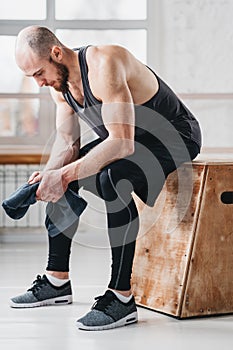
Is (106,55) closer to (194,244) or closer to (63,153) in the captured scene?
(63,153)

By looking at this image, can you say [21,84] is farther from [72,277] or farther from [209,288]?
[209,288]

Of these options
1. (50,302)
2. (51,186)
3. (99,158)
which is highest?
(99,158)

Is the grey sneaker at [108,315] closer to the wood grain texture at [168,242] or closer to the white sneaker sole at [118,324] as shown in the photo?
the white sneaker sole at [118,324]

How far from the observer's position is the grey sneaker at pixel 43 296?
280 cm

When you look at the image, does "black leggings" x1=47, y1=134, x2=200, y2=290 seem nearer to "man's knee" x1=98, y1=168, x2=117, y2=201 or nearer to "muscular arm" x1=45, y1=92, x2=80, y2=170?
"man's knee" x1=98, y1=168, x2=117, y2=201

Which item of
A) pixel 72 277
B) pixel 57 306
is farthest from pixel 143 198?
pixel 72 277

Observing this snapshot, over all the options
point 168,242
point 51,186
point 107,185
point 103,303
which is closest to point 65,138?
point 51,186

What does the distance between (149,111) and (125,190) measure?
0.30m

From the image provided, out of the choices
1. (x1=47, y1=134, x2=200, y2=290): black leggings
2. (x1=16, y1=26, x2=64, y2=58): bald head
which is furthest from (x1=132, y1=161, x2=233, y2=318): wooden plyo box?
(x1=16, y1=26, x2=64, y2=58): bald head

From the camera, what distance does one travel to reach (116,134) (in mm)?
2443

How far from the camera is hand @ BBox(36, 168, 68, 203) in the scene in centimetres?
257

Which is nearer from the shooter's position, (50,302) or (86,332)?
(86,332)

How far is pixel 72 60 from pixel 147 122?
12.8 inches

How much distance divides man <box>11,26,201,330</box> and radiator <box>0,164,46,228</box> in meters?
2.27
